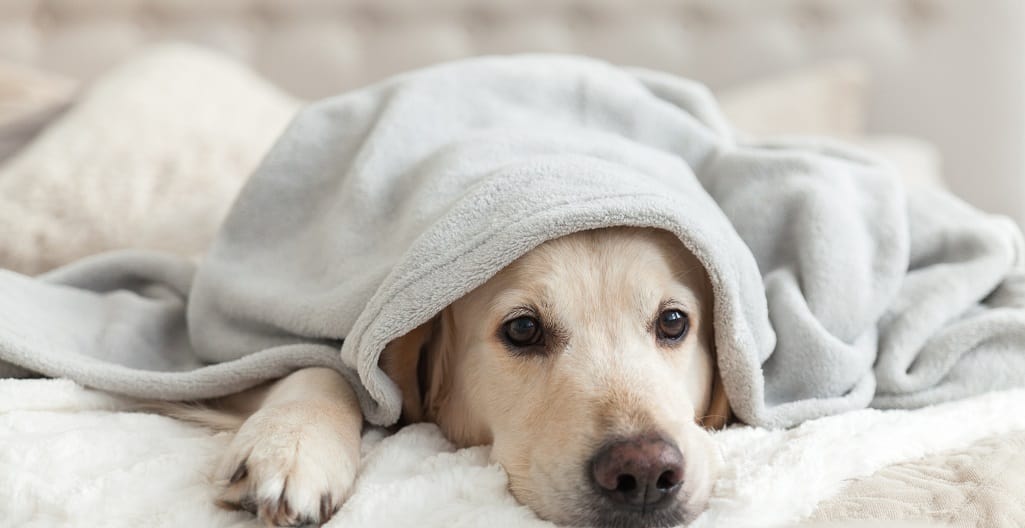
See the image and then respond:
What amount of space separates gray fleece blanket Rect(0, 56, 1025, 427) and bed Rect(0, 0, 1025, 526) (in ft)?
0.45

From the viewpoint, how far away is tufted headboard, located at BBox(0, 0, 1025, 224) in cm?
349

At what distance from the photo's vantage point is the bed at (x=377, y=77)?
3.78ft

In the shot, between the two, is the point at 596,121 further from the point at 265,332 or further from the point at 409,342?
the point at 265,332

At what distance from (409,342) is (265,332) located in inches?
12.2

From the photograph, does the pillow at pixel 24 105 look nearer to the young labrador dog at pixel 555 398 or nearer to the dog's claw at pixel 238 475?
the young labrador dog at pixel 555 398

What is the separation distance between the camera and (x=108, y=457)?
1260 millimetres

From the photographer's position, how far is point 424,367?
1655 mm

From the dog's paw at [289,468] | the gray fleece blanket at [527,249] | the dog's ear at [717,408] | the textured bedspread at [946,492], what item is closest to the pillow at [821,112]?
the gray fleece blanket at [527,249]

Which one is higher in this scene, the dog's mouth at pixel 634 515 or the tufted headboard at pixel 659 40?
the dog's mouth at pixel 634 515

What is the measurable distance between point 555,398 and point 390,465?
0.89ft

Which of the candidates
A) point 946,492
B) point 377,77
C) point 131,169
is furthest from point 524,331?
point 377,77

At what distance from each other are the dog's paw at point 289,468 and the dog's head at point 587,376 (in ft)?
0.82

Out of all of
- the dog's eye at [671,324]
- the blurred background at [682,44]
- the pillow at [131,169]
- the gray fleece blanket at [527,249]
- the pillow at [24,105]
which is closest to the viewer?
the gray fleece blanket at [527,249]

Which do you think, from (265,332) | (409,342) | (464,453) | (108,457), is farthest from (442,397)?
(108,457)
